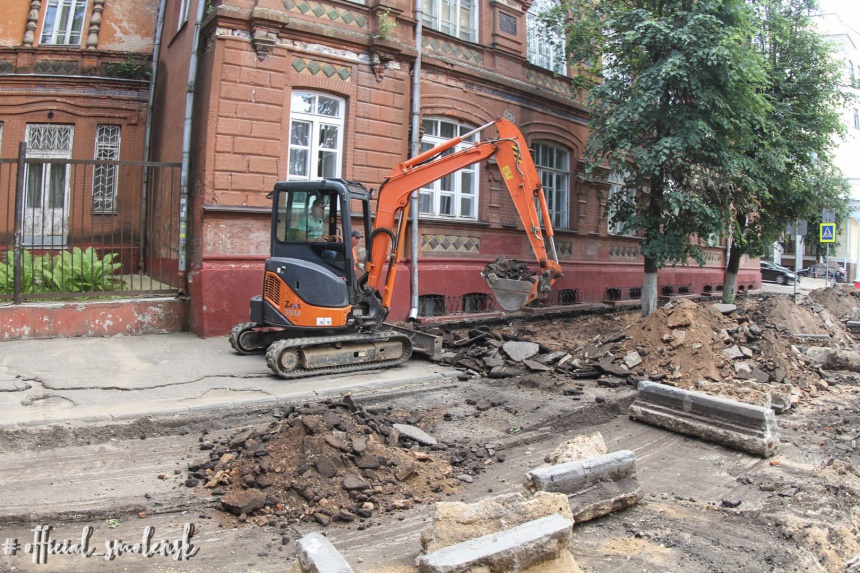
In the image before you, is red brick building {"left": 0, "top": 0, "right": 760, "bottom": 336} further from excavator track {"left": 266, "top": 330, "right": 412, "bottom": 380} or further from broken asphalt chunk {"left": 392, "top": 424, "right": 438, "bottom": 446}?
broken asphalt chunk {"left": 392, "top": 424, "right": 438, "bottom": 446}

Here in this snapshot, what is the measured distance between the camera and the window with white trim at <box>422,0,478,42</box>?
42.8 feet

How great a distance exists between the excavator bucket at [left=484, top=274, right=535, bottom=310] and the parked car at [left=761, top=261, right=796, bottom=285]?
1149 inches

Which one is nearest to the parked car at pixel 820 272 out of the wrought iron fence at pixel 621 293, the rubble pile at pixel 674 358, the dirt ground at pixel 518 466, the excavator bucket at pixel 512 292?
the wrought iron fence at pixel 621 293

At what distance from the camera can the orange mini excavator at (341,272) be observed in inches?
318

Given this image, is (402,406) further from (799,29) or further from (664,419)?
(799,29)

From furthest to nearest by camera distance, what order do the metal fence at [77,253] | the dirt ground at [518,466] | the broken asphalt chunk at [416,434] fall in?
the metal fence at [77,253]
the broken asphalt chunk at [416,434]
the dirt ground at [518,466]

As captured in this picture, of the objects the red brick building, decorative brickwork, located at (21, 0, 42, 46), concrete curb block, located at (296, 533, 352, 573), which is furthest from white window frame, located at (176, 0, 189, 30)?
concrete curb block, located at (296, 533, 352, 573)

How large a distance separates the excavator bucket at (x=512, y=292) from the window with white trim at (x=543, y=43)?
8.05 m

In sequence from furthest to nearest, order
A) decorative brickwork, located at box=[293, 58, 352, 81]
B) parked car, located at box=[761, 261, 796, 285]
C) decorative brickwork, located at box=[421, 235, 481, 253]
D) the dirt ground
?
1. parked car, located at box=[761, 261, 796, 285]
2. decorative brickwork, located at box=[421, 235, 481, 253]
3. decorative brickwork, located at box=[293, 58, 352, 81]
4. the dirt ground

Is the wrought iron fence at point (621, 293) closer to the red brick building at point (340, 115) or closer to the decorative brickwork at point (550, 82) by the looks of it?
the red brick building at point (340, 115)

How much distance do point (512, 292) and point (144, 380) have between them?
16.8ft

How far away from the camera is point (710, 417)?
6.23 metres

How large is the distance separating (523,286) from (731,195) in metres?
6.27

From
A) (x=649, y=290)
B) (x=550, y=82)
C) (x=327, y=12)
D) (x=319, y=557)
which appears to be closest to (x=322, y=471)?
(x=319, y=557)
